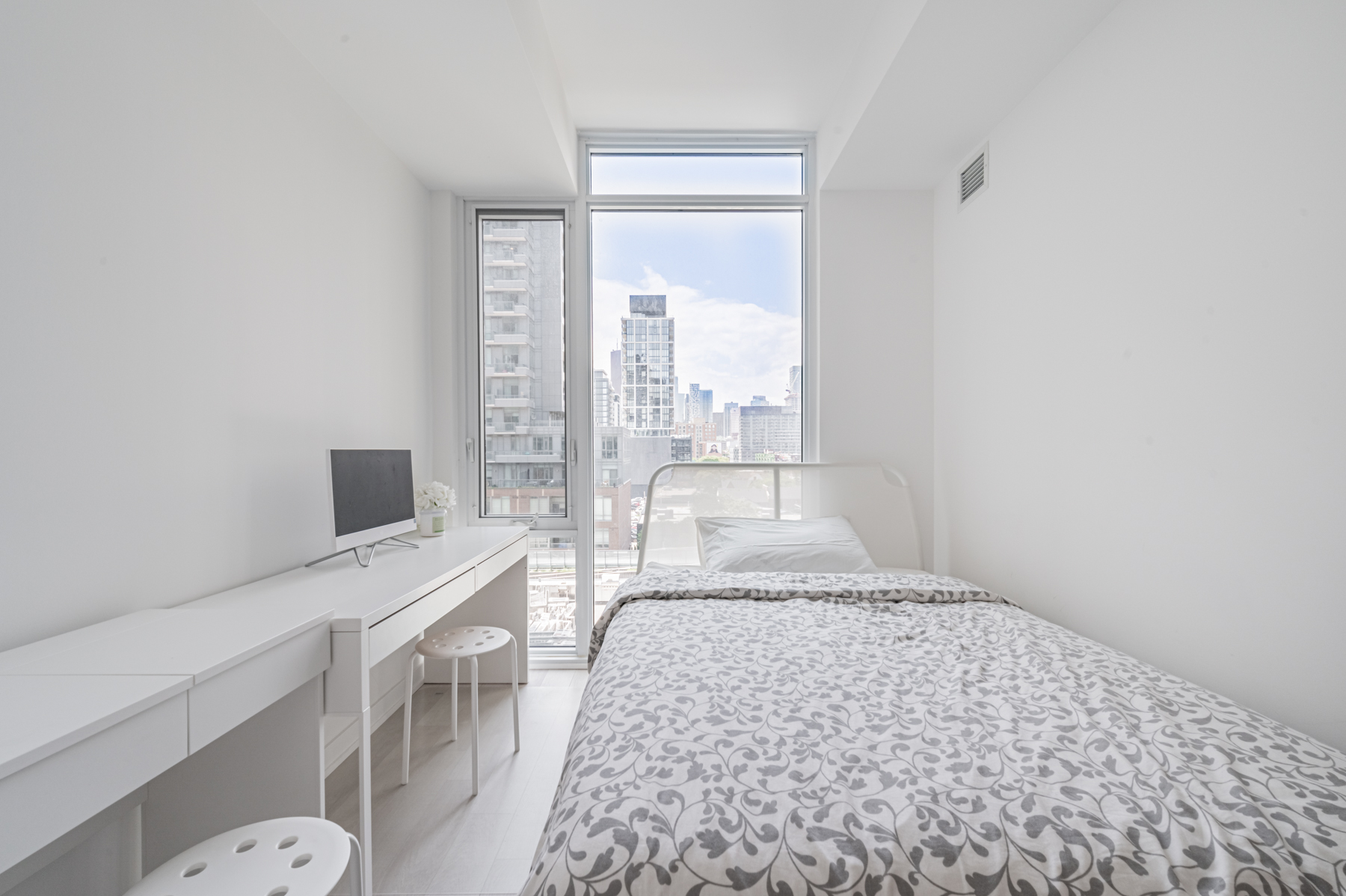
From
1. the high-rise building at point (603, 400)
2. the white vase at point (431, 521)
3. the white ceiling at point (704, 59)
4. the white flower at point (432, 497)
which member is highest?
the white ceiling at point (704, 59)

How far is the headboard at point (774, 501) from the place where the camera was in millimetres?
2801

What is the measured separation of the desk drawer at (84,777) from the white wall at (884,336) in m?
2.60

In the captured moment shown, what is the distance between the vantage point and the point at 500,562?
7.85 ft

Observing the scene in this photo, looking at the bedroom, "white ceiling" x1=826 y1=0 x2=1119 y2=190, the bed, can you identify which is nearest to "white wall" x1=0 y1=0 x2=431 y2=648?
the bedroom

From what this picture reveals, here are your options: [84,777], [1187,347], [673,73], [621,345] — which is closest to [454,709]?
[84,777]

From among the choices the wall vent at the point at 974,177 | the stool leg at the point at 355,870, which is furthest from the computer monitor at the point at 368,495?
the wall vent at the point at 974,177

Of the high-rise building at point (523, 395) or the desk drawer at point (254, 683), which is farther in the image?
the high-rise building at point (523, 395)

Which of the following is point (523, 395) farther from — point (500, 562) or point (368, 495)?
point (368, 495)

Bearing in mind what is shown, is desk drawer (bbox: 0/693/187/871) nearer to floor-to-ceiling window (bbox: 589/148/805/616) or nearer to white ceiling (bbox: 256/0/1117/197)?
white ceiling (bbox: 256/0/1117/197)

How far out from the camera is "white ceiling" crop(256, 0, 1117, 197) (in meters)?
1.72

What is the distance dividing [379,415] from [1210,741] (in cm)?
269

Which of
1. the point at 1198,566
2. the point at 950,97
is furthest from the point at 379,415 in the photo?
the point at 1198,566

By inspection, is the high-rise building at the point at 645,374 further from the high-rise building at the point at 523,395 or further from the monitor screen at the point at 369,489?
the monitor screen at the point at 369,489

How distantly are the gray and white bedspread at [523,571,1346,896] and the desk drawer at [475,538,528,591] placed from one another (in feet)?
2.99
